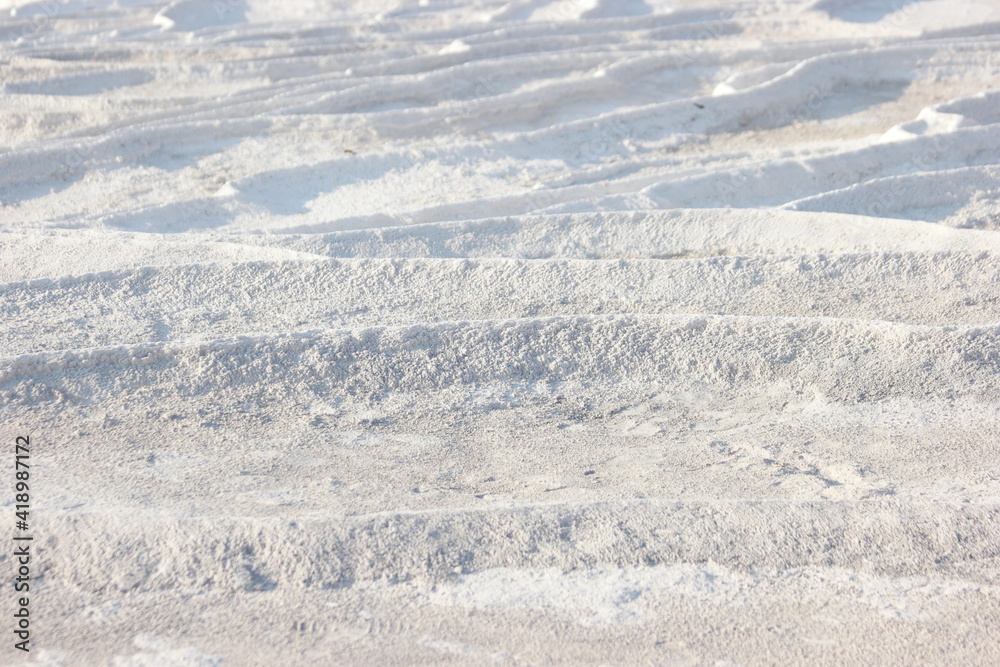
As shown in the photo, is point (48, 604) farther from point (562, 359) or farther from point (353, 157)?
point (353, 157)

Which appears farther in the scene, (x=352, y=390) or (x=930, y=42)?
(x=930, y=42)

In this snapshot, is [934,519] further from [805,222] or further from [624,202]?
[624,202]

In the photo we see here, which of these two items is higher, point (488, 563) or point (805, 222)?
point (805, 222)

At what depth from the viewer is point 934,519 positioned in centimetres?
240

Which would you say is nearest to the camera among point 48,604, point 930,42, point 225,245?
point 48,604

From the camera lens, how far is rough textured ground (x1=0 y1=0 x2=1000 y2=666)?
84.5 inches

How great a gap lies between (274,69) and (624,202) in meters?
4.97

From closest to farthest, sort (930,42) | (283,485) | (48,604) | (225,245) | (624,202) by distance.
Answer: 1. (48,604)
2. (283,485)
3. (225,245)
4. (624,202)
5. (930,42)

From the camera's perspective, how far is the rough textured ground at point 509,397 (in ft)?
7.04

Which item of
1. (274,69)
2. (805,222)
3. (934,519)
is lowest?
(934,519)

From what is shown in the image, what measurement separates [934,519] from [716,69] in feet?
21.2

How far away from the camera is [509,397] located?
311 cm

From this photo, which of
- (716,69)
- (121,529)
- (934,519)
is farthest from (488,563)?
(716,69)

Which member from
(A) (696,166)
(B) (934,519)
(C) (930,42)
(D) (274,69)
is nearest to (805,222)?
(A) (696,166)
